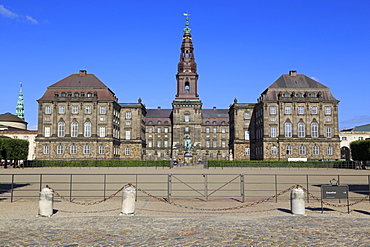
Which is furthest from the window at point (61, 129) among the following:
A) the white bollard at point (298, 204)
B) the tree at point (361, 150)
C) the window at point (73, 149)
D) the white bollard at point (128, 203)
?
the white bollard at point (298, 204)

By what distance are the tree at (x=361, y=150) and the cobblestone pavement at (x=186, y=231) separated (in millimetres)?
54434

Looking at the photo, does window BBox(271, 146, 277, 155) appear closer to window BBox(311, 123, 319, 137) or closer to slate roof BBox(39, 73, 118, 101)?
window BBox(311, 123, 319, 137)

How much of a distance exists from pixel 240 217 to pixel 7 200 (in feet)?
37.7

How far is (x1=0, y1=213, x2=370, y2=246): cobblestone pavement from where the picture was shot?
8.92 metres

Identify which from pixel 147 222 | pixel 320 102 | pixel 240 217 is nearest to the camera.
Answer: pixel 147 222

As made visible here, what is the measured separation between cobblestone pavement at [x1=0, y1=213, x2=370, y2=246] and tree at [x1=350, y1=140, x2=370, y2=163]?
179 ft

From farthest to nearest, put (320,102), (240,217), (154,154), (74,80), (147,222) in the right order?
(154,154) → (74,80) → (320,102) → (240,217) → (147,222)

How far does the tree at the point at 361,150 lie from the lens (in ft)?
201

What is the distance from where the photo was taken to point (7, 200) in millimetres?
17531

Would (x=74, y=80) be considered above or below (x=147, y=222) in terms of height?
above

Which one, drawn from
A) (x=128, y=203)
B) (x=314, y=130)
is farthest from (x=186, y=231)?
(x=314, y=130)

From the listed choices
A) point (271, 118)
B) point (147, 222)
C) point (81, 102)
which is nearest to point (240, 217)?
point (147, 222)

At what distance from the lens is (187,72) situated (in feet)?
334

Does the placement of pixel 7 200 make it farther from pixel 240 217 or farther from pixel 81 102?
pixel 81 102
